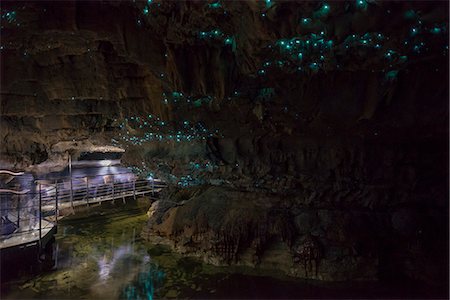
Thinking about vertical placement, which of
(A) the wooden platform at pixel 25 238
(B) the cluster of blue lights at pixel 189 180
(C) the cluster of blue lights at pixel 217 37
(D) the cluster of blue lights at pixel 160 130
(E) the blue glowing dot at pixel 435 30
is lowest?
(A) the wooden platform at pixel 25 238

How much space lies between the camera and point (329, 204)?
911 cm

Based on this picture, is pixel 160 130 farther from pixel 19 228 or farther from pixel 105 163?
pixel 105 163

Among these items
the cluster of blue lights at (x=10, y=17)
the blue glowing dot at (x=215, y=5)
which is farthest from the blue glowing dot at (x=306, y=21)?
the cluster of blue lights at (x=10, y=17)

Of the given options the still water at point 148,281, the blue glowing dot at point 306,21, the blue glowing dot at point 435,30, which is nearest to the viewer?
the blue glowing dot at point 306,21

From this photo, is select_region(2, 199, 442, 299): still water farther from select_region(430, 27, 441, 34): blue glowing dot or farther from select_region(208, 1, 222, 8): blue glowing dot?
select_region(208, 1, 222, 8): blue glowing dot

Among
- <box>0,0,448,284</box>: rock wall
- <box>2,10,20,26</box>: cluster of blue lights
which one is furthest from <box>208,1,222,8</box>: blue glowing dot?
<box>2,10,20,26</box>: cluster of blue lights

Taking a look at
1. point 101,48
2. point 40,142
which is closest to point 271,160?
point 101,48

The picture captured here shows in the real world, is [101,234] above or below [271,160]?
below

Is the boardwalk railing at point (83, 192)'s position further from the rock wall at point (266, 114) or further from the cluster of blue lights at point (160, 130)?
the cluster of blue lights at point (160, 130)

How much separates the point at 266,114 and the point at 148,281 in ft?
16.9

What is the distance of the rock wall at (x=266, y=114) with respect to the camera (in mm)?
4793

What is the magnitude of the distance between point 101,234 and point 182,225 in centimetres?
357

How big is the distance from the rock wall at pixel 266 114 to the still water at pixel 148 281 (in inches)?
25.2

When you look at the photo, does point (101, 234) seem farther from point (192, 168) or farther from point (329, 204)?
point (329, 204)
